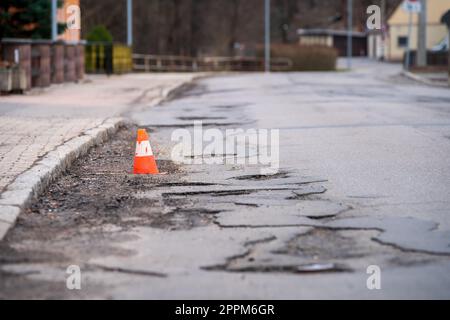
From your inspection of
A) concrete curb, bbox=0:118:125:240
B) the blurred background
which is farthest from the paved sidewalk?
the blurred background

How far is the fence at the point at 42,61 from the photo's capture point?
22453 millimetres

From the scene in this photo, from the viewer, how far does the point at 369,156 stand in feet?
34.3

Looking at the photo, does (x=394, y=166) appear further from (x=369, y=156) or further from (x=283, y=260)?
(x=283, y=260)

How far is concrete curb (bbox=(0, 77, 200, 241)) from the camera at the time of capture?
22.1 feet

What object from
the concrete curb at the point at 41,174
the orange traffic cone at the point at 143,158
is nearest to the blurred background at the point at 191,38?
the concrete curb at the point at 41,174

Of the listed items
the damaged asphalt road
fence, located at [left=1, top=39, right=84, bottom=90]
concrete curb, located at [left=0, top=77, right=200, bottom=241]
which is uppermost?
fence, located at [left=1, top=39, right=84, bottom=90]

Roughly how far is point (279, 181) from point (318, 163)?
132 centimetres

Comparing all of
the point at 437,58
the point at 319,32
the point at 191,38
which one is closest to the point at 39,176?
the point at 437,58

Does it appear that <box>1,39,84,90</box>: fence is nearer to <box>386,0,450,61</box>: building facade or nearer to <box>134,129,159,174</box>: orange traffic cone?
<box>134,129,159,174</box>: orange traffic cone

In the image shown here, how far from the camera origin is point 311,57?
214 ft

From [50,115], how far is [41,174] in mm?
8305

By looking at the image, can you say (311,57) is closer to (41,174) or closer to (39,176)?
(41,174)

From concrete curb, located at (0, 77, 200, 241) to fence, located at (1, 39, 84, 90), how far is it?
951cm
